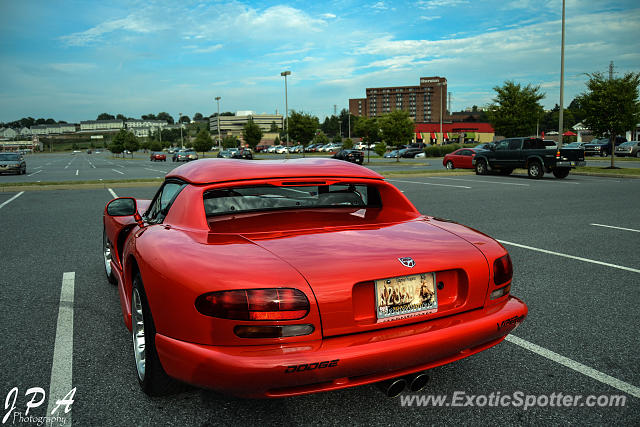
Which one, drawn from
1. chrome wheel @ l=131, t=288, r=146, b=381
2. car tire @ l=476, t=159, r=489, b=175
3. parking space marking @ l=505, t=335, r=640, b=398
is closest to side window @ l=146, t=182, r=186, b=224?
chrome wheel @ l=131, t=288, r=146, b=381

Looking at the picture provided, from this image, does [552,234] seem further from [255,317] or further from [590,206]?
[255,317]

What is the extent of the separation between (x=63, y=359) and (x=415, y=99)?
192 meters

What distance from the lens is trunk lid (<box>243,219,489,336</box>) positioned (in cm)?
208

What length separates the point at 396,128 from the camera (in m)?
38.4

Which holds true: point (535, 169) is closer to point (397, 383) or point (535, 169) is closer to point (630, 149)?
point (397, 383)

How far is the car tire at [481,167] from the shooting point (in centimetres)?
2272

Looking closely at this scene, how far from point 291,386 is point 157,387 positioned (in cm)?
91

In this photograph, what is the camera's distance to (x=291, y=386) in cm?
200

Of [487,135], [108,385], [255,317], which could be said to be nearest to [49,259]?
[108,385]

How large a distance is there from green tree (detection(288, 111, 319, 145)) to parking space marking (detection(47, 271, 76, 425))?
49159 millimetres

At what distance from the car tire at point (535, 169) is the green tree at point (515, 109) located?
10030 millimetres

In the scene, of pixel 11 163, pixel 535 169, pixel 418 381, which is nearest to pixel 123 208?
pixel 418 381

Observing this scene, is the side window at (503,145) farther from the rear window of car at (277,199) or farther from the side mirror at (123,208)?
the side mirror at (123,208)

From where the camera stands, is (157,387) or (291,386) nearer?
(291,386)
